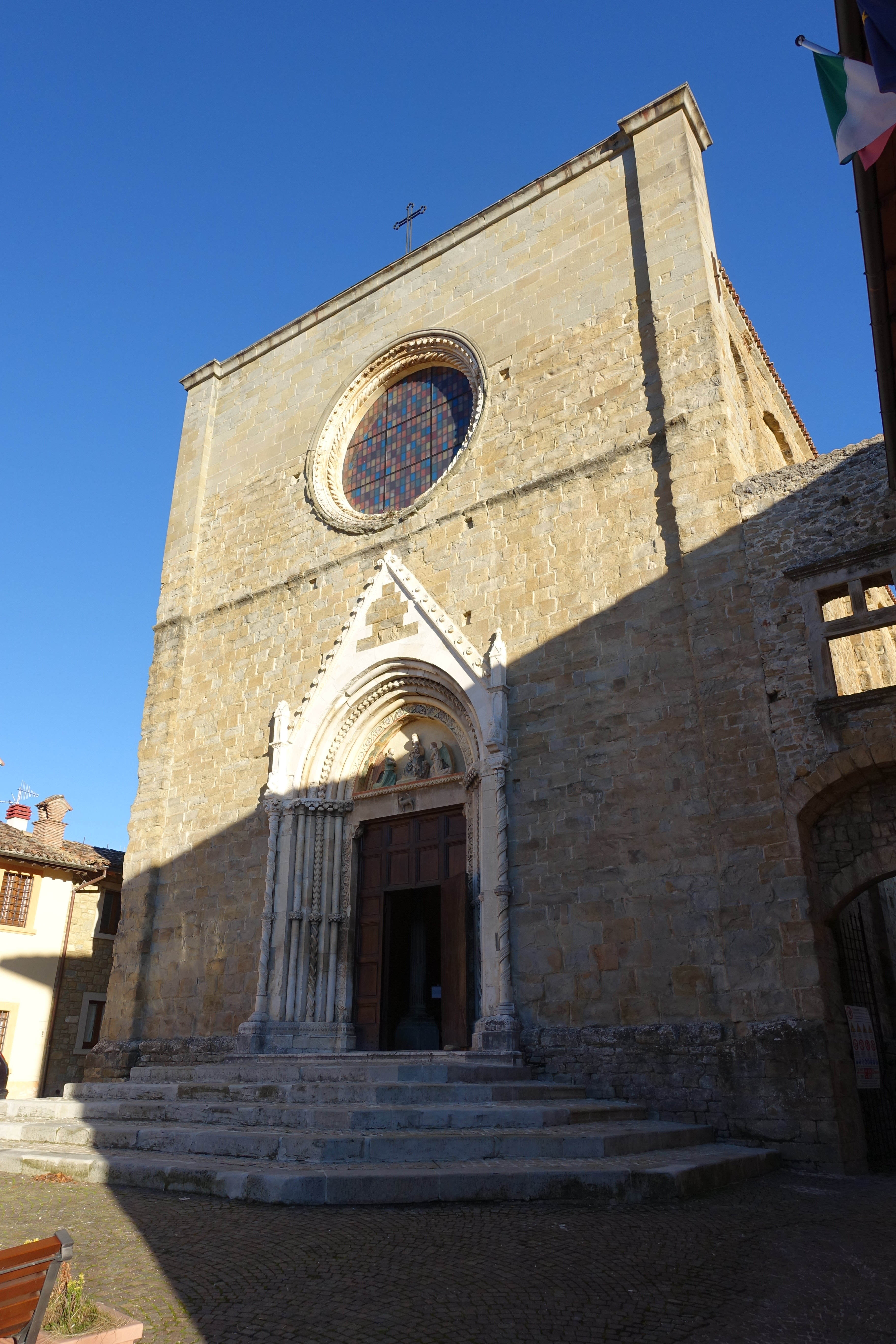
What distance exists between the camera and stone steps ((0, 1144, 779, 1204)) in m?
5.53

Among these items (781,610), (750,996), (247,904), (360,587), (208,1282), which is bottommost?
(208,1282)

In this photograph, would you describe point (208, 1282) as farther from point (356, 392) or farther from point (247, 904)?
point (356, 392)

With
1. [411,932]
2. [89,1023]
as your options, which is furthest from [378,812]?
[89,1023]

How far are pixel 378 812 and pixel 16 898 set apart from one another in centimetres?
1230

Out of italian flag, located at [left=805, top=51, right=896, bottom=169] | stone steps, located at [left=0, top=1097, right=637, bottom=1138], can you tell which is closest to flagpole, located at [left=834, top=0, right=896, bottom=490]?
italian flag, located at [left=805, top=51, right=896, bottom=169]

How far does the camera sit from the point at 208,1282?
4074 millimetres

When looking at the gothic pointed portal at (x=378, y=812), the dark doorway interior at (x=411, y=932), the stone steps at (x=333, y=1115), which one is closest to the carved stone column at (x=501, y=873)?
the gothic pointed portal at (x=378, y=812)

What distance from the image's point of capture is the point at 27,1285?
115 inches

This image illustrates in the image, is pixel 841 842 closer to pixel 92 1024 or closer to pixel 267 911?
pixel 267 911

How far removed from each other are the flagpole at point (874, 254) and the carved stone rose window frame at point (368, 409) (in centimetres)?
713

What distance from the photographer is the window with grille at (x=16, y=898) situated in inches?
813

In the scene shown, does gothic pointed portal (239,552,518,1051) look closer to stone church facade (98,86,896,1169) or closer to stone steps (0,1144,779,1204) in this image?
stone church facade (98,86,896,1169)

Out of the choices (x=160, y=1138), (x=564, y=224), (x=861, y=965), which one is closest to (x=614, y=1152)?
(x=160, y=1138)

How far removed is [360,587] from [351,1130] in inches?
330
